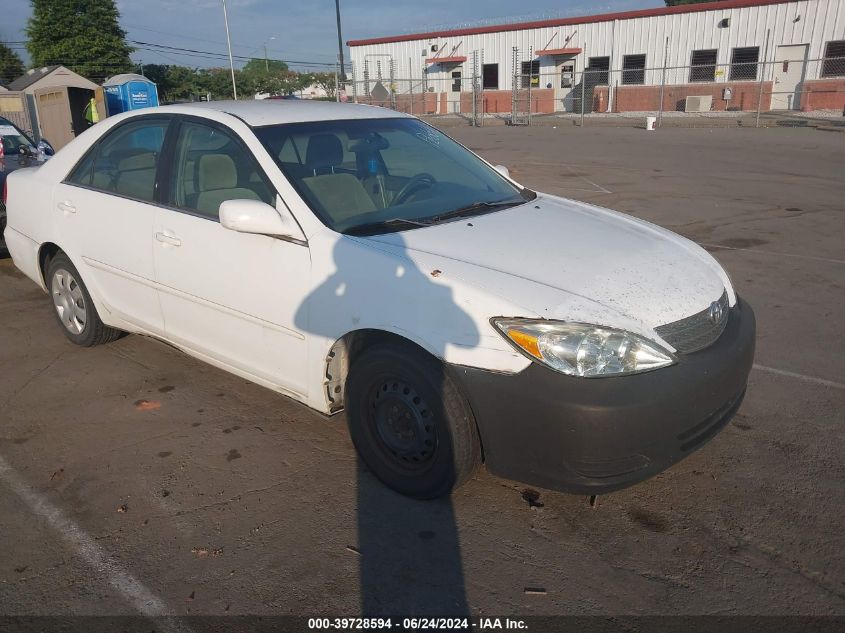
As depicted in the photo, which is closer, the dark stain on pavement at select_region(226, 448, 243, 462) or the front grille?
the front grille

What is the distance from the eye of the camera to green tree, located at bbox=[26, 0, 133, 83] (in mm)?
49906

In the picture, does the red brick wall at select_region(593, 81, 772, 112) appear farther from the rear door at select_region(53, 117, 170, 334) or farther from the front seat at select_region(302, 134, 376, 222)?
the rear door at select_region(53, 117, 170, 334)

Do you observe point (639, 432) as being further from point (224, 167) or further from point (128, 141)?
point (128, 141)

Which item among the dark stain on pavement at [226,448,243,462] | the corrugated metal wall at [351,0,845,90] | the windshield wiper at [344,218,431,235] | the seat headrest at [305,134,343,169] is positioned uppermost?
the corrugated metal wall at [351,0,845,90]

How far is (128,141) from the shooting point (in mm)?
4492

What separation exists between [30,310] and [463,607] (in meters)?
5.21

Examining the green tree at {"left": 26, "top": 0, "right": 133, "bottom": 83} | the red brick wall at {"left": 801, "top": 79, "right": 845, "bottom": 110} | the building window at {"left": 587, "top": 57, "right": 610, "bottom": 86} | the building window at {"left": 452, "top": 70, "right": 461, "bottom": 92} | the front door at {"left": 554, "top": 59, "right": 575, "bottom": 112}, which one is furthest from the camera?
the green tree at {"left": 26, "top": 0, "right": 133, "bottom": 83}

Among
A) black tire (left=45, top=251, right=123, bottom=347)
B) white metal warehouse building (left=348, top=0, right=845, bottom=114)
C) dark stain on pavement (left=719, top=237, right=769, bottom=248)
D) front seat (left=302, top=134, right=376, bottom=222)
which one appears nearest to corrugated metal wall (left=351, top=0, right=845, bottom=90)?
white metal warehouse building (left=348, top=0, right=845, bottom=114)

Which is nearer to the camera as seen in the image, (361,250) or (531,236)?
(361,250)

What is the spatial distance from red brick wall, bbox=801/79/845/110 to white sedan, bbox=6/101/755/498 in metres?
31.3

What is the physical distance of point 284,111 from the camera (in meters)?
4.01

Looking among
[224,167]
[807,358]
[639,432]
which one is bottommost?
[807,358]

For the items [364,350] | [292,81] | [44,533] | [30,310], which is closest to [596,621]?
[364,350]

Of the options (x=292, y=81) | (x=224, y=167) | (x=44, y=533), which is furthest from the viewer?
(x=292, y=81)
